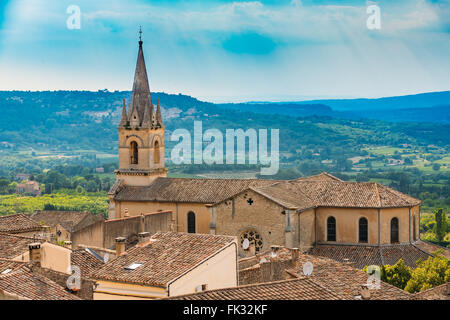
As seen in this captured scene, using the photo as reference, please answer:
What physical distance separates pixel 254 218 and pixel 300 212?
104 inches

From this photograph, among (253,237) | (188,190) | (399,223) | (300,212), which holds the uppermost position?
(188,190)

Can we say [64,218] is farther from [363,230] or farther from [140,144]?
[363,230]

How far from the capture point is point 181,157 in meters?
175

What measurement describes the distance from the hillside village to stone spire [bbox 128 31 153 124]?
8 cm

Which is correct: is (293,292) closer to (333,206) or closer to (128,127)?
(333,206)

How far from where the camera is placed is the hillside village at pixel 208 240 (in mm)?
22062

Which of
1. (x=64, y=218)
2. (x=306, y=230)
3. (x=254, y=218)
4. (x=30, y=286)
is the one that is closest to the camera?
(x=30, y=286)

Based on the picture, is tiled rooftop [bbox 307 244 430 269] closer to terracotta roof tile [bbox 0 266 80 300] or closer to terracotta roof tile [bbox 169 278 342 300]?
terracotta roof tile [bbox 169 278 342 300]

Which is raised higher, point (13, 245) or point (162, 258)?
point (162, 258)

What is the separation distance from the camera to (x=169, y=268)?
74.0ft

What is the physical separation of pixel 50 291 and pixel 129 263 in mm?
2960

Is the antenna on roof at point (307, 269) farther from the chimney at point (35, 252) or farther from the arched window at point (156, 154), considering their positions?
the arched window at point (156, 154)

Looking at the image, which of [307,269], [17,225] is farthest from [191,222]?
[307,269]

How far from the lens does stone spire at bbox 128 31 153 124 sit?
189 feet
